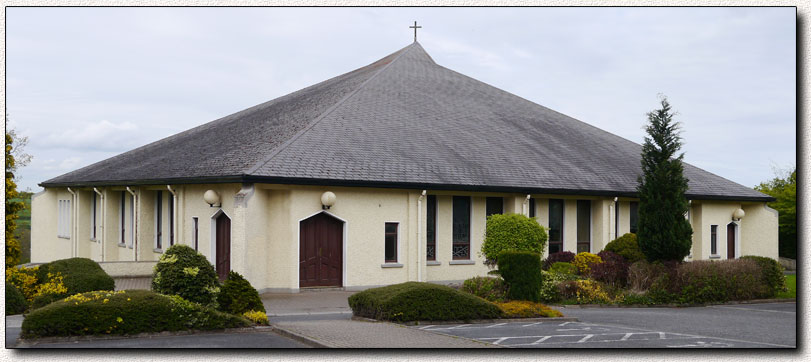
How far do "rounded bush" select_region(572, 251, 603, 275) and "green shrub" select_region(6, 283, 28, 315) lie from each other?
1478 cm

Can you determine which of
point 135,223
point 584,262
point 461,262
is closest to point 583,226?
point 584,262

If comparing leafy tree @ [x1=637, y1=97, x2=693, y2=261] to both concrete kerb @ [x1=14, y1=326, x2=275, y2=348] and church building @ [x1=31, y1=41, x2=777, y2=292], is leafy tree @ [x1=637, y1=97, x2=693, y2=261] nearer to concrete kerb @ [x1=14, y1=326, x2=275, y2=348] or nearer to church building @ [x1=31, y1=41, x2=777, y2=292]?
church building @ [x1=31, y1=41, x2=777, y2=292]

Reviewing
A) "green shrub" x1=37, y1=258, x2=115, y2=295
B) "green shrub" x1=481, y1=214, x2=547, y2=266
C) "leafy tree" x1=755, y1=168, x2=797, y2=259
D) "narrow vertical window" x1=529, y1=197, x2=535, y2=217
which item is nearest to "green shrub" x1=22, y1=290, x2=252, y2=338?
"green shrub" x1=37, y1=258, x2=115, y2=295

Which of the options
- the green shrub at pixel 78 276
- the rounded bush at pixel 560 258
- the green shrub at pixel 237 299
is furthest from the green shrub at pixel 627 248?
the green shrub at pixel 78 276

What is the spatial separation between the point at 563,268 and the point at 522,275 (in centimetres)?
604

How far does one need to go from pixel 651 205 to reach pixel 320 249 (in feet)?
30.6

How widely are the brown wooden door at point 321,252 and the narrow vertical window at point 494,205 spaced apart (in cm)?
562

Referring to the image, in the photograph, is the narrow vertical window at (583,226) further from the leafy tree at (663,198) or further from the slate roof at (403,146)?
the leafy tree at (663,198)

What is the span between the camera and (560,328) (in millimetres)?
14570

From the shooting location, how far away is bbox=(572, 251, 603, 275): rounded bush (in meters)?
24.0

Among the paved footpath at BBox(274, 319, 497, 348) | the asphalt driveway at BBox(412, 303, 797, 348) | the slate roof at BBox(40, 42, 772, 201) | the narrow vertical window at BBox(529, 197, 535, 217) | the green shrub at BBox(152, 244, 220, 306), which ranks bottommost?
the asphalt driveway at BBox(412, 303, 797, 348)

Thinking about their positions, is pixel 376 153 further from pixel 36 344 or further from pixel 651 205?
pixel 36 344

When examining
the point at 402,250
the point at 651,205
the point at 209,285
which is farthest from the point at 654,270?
the point at 209,285

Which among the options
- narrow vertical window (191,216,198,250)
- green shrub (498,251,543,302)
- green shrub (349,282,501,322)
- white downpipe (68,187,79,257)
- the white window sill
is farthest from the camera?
white downpipe (68,187,79,257)
